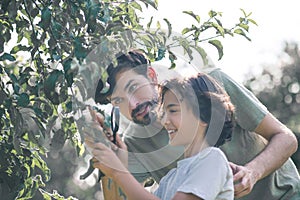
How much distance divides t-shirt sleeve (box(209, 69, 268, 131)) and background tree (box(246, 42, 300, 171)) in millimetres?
24155

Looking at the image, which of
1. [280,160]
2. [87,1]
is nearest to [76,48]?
[87,1]

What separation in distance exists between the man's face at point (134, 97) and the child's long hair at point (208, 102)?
203 mm


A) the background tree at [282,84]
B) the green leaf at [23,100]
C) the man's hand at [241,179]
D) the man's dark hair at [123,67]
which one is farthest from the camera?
the background tree at [282,84]

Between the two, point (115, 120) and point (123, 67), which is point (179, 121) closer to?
point (115, 120)

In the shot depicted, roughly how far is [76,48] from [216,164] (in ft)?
2.05

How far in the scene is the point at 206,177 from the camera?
329 cm

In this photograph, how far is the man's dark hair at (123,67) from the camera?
12.2 feet

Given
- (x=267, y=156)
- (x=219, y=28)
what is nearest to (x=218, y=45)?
(x=219, y=28)

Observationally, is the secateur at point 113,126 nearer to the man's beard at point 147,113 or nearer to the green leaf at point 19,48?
the man's beard at point 147,113

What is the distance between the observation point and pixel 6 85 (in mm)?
3943

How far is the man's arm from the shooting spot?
3.46 meters

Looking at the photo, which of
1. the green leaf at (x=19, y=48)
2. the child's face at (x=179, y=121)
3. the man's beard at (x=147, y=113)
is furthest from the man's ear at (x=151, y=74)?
the green leaf at (x=19, y=48)

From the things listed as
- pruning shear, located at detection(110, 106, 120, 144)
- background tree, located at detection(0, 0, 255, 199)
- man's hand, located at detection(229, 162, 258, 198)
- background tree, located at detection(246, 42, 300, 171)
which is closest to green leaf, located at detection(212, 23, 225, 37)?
background tree, located at detection(0, 0, 255, 199)

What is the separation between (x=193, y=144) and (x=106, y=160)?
311 mm
